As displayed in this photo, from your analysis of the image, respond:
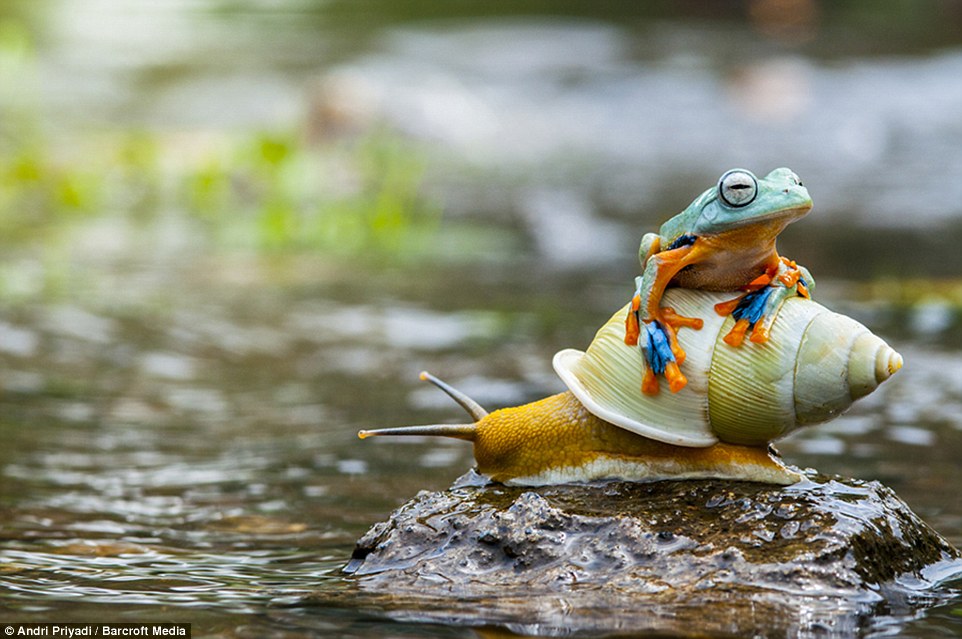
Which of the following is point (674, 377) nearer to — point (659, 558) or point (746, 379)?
point (746, 379)

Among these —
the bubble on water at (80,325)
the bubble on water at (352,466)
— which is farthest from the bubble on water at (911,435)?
the bubble on water at (80,325)

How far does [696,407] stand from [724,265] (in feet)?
1.29

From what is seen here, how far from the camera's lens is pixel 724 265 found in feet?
11.6

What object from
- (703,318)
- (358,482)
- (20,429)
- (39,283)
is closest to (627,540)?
(703,318)

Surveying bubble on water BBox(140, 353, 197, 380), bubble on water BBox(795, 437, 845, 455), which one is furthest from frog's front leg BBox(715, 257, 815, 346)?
bubble on water BBox(140, 353, 197, 380)

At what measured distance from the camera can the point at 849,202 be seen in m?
14.2

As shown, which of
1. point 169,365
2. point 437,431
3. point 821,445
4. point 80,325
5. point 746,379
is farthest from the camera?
point 80,325

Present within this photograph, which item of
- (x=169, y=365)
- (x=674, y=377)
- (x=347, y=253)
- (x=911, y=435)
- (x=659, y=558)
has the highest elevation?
(x=347, y=253)

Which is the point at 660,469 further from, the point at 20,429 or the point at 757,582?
the point at 20,429

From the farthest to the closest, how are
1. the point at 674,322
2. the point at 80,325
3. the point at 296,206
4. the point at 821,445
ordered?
the point at 296,206 < the point at 80,325 < the point at 821,445 < the point at 674,322

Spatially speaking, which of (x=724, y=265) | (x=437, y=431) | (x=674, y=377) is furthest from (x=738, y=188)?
(x=437, y=431)

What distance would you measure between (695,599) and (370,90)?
678 inches

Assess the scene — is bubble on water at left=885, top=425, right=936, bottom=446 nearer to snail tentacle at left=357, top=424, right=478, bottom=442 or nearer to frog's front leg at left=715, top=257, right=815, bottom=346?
frog's front leg at left=715, top=257, right=815, bottom=346

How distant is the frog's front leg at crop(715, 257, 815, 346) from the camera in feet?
11.5
